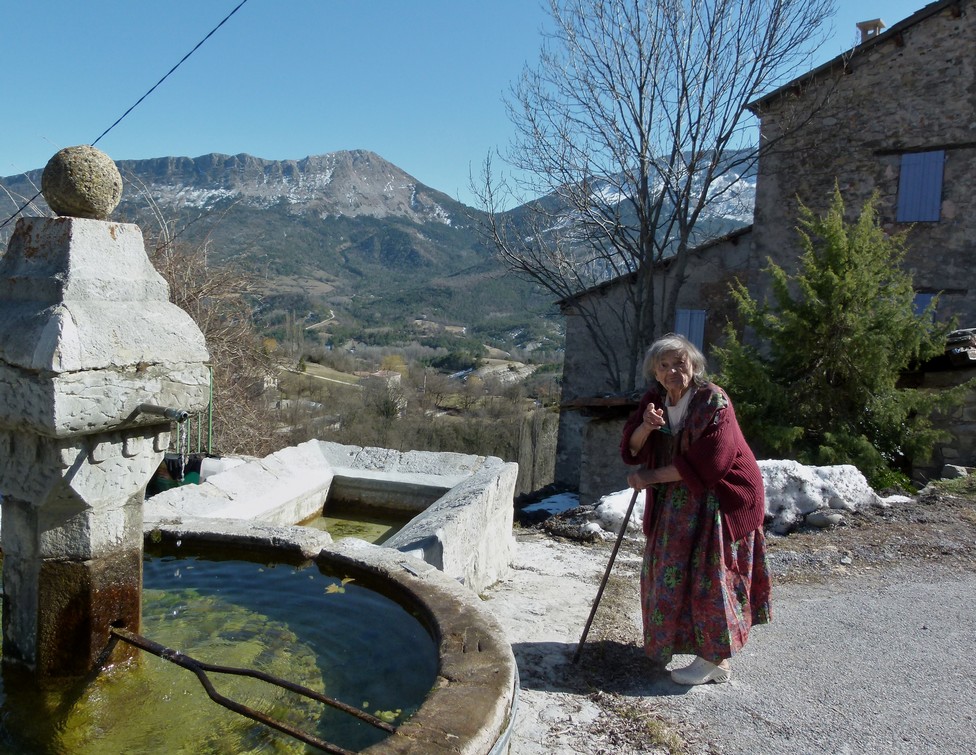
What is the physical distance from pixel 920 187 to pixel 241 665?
1457cm

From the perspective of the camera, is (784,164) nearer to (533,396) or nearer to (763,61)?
(763,61)

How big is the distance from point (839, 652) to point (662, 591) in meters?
1.22

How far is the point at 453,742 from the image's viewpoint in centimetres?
221

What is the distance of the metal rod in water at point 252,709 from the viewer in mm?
2211

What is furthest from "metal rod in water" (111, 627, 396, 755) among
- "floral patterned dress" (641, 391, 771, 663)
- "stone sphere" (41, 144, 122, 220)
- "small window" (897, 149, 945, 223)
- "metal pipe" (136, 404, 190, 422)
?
"small window" (897, 149, 945, 223)

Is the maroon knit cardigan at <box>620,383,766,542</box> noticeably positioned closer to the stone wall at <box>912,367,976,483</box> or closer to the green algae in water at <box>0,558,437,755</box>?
the green algae in water at <box>0,558,437,755</box>

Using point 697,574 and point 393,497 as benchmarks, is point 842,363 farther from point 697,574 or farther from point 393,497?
point 697,574

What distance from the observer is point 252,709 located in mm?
2516

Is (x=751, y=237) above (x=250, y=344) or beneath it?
above

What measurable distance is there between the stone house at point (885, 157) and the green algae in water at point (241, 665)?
28.7 feet

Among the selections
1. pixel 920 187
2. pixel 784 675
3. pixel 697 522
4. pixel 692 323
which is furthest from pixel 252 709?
pixel 692 323

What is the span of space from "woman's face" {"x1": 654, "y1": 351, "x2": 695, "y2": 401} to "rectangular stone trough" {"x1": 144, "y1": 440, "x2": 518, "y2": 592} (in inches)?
63.9

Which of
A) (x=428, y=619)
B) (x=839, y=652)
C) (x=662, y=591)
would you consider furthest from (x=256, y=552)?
(x=839, y=652)

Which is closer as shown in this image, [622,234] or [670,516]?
[670,516]
